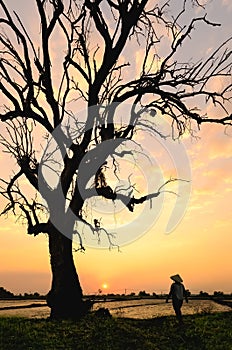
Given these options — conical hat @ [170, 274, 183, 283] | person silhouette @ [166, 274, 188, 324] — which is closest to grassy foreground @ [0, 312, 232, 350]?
person silhouette @ [166, 274, 188, 324]

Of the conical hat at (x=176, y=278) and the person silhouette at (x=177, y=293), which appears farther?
the conical hat at (x=176, y=278)

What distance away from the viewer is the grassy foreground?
15359 millimetres

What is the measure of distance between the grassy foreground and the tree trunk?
1104 millimetres

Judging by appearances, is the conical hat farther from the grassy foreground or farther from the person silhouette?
the grassy foreground

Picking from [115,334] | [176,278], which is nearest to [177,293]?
[176,278]

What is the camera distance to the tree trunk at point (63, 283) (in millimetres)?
20562

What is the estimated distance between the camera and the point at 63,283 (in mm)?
20938

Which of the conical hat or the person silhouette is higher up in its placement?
the conical hat

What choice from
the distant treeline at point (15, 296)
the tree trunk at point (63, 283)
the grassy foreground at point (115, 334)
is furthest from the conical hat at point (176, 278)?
the distant treeline at point (15, 296)

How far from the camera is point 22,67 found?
22.8 m

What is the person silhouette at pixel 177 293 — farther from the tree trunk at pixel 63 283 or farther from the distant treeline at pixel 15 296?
the distant treeline at pixel 15 296

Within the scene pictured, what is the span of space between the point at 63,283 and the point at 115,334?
16.2 feet

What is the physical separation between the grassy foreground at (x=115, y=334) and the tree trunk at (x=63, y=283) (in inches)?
43.5

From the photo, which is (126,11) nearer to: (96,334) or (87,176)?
(87,176)
